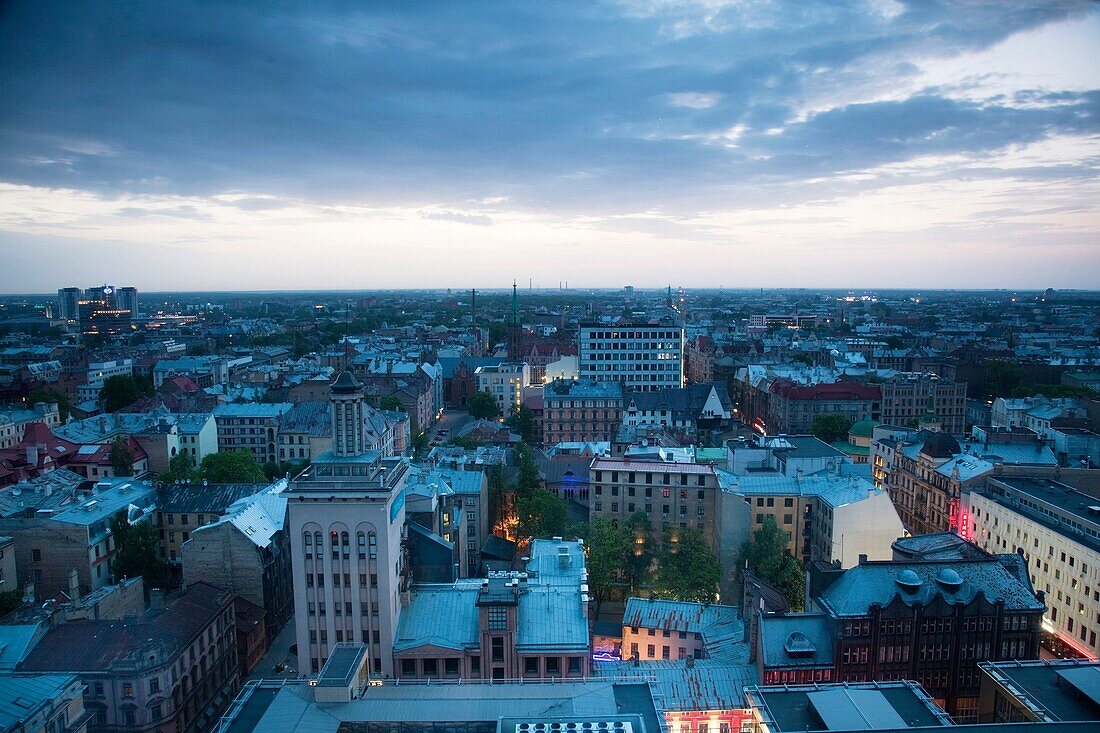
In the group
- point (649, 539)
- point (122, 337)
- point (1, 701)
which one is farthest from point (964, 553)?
point (122, 337)

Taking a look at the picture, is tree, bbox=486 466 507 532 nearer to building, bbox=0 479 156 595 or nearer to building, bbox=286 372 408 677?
building, bbox=0 479 156 595

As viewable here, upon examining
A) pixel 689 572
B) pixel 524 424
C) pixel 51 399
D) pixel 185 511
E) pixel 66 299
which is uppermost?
pixel 66 299

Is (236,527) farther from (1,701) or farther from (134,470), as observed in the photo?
(134,470)

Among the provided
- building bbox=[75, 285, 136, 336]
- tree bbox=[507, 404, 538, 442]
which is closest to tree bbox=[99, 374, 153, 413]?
building bbox=[75, 285, 136, 336]

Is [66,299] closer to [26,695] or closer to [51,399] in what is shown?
[26,695]

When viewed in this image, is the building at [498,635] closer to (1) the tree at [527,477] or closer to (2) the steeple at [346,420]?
(2) the steeple at [346,420]

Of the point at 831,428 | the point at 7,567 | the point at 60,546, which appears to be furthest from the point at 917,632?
the point at 831,428
